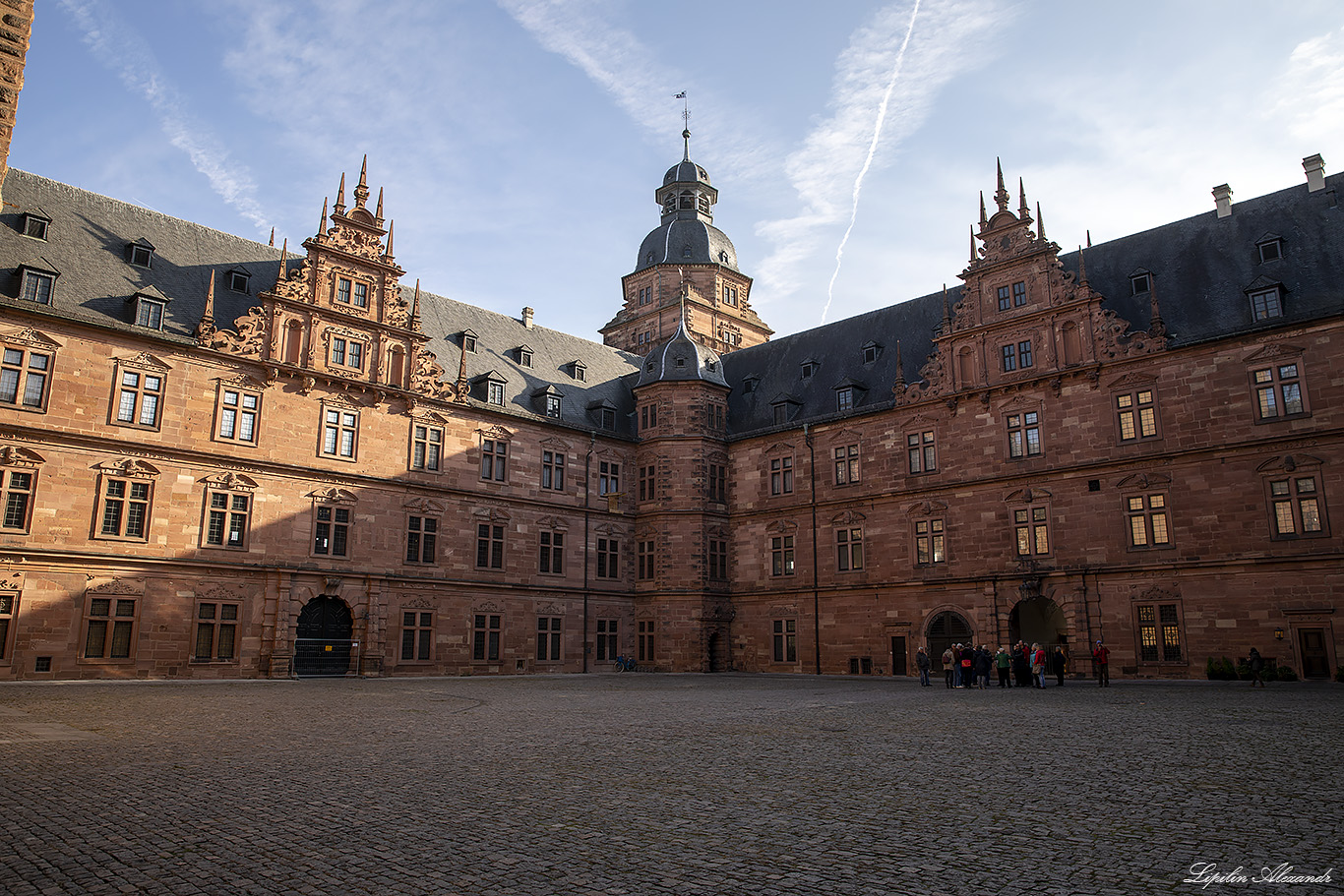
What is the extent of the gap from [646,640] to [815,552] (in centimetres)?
898

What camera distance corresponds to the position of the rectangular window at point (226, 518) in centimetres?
3133

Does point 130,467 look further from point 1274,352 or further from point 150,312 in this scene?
point 1274,352

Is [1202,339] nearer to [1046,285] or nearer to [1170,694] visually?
[1046,285]

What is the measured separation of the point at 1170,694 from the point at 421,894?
22.4m

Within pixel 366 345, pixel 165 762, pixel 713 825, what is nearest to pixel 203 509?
pixel 366 345

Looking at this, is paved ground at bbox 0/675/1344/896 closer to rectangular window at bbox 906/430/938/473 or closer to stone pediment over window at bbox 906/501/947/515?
stone pediment over window at bbox 906/501/947/515

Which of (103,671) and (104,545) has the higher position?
(104,545)

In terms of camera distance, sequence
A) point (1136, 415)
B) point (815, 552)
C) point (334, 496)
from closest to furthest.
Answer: point (1136, 415) → point (334, 496) → point (815, 552)

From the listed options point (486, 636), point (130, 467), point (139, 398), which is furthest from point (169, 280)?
point (486, 636)

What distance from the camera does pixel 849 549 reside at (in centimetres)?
3922

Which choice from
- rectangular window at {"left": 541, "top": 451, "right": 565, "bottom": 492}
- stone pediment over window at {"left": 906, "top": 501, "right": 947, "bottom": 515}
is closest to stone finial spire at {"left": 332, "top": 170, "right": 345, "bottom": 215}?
rectangular window at {"left": 541, "top": 451, "right": 565, "bottom": 492}

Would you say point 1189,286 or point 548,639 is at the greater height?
point 1189,286

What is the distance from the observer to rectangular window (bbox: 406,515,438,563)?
36156 millimetres

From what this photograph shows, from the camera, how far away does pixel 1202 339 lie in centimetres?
3055
